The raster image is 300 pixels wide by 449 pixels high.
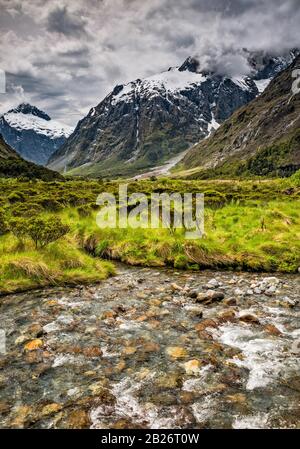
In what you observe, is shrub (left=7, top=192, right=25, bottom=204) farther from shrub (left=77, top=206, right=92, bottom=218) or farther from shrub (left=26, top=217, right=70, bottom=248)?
shrub (left=26, top=217, right=70, bottom=248)

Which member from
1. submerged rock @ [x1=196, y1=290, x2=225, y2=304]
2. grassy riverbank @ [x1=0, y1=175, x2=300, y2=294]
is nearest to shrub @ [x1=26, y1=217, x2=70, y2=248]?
grassy riverbank @ [x1=0, y1=175, x2=300, y2=294]

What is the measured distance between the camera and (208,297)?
1349 cm

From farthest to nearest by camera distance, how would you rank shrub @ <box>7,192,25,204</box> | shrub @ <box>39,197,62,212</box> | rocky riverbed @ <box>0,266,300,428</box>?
shrub @ <box>7,192,25,204</box> → shrub @ <box>39,197,62,212</box> → rocky riverbed @ <box>0,266,300,428</box>

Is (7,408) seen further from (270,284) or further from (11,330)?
(270,284)

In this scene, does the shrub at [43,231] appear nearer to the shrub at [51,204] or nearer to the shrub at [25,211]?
the shrub at [25,211]

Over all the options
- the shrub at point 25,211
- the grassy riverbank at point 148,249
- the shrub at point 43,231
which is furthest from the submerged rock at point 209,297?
the shrub at point 25,211

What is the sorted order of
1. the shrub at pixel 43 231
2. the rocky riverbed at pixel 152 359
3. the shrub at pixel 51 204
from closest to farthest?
the rocky riverbed at pixel 152 359 < the shrub at pixel 43 231 < the shrub at pixel 51 204

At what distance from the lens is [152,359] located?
30.4ft

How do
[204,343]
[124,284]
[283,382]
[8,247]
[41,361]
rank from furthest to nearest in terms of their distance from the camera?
[8,247], [124,284], [204,343], [41,361], [283,382]

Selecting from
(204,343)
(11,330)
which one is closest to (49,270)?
(11,330)

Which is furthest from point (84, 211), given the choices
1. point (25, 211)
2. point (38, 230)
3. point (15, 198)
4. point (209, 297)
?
point (209, 297)

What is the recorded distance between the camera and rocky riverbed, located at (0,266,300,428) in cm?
724

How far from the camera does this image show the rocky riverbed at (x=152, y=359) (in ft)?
23.8

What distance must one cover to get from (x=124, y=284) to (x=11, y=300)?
464 centimetres
